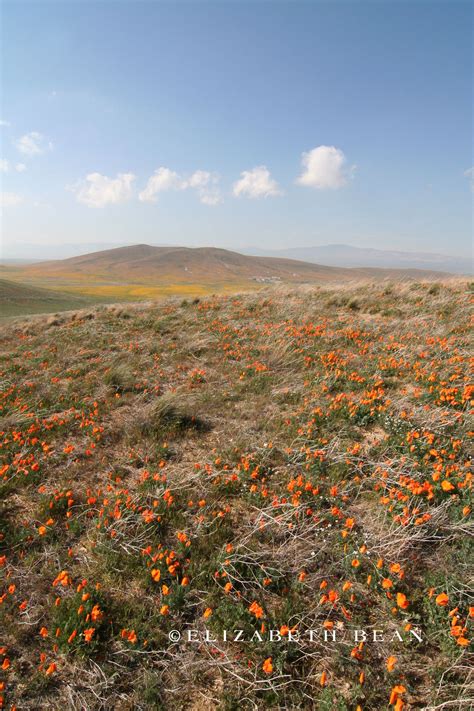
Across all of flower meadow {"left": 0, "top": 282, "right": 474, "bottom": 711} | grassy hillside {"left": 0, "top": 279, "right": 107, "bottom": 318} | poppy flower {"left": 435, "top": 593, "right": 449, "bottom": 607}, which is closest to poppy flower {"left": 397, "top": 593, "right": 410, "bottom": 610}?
flower meadow {"left": 0, "top": 282, "right": 474, "bottom": 711}

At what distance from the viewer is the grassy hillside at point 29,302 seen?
3717 cm

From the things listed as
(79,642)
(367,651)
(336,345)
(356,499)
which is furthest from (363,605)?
(336,345)

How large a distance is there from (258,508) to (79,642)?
1.88m

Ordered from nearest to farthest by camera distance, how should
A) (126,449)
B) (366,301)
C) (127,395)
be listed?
1. (126,449)
2. (127,395)
3. (366,301)

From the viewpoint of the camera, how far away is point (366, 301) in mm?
11523

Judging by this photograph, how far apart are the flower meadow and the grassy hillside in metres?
36.6

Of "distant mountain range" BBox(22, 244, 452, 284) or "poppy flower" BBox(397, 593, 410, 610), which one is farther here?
"distant mountain range" BBox(22, 244, 452, 284)

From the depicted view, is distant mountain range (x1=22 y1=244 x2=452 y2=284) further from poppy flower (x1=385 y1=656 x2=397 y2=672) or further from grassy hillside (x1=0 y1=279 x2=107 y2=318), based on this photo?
poppy flower (x1=385 y1=656 x2=397 y2=672)

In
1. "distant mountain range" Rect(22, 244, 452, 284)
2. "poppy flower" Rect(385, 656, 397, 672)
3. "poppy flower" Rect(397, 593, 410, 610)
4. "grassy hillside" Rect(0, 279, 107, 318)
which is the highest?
"distant mountain range" Rect(22, 244, 452, 284)

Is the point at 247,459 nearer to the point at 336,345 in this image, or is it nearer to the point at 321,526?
the point at 321,526

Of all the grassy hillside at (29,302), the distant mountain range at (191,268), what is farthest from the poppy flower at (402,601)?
the distant mountain range at (191,268)

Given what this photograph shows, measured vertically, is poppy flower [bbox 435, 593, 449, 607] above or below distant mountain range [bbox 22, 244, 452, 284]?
below

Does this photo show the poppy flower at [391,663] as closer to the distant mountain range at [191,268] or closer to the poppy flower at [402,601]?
the poppy flower at [402,601]

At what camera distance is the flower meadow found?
2.34m
